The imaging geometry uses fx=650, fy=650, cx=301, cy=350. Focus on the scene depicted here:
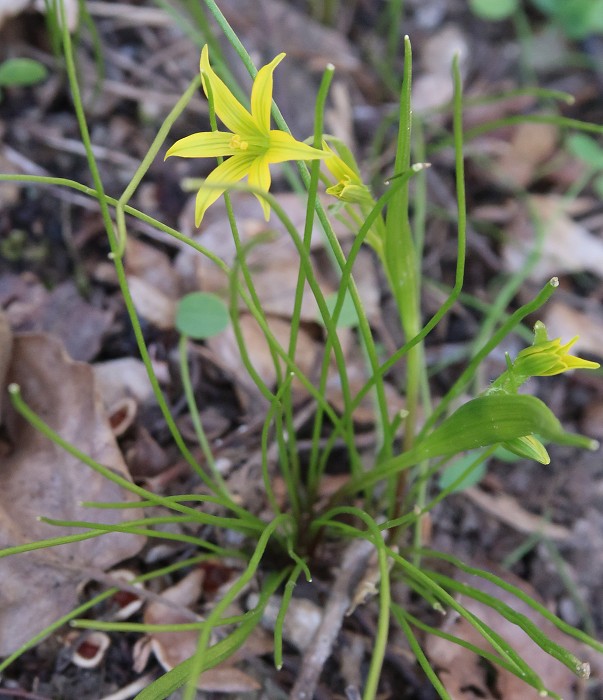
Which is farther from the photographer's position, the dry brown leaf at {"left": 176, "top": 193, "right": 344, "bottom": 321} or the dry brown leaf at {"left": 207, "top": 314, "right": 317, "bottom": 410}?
the dry brown leaf at {"left": 176, "top": 193, "right": 344, "bottom": 321}

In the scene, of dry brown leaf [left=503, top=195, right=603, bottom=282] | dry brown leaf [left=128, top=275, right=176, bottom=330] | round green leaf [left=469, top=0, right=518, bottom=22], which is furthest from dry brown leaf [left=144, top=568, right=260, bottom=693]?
round green leaf [left=469, top=0, right=518, bottom=22]

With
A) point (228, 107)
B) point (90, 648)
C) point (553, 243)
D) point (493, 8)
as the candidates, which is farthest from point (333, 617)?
point (493, 8)

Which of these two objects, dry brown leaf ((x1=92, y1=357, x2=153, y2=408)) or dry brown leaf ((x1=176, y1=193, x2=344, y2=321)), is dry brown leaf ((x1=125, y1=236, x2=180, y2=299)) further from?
dry brown leaf ((x1=92, y1=357, x2=153, y2=408))

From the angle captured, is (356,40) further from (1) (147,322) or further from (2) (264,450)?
(2) (264,450)

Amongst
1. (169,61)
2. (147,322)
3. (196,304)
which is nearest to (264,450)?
(196,304)

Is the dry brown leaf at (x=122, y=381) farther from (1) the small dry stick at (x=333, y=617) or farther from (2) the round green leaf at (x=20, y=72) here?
(2) the round green leaf at (x=20, y=72)

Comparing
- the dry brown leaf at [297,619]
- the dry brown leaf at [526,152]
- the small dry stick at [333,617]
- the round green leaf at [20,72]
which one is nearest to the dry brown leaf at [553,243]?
the dry brown leaf at [526,152]
